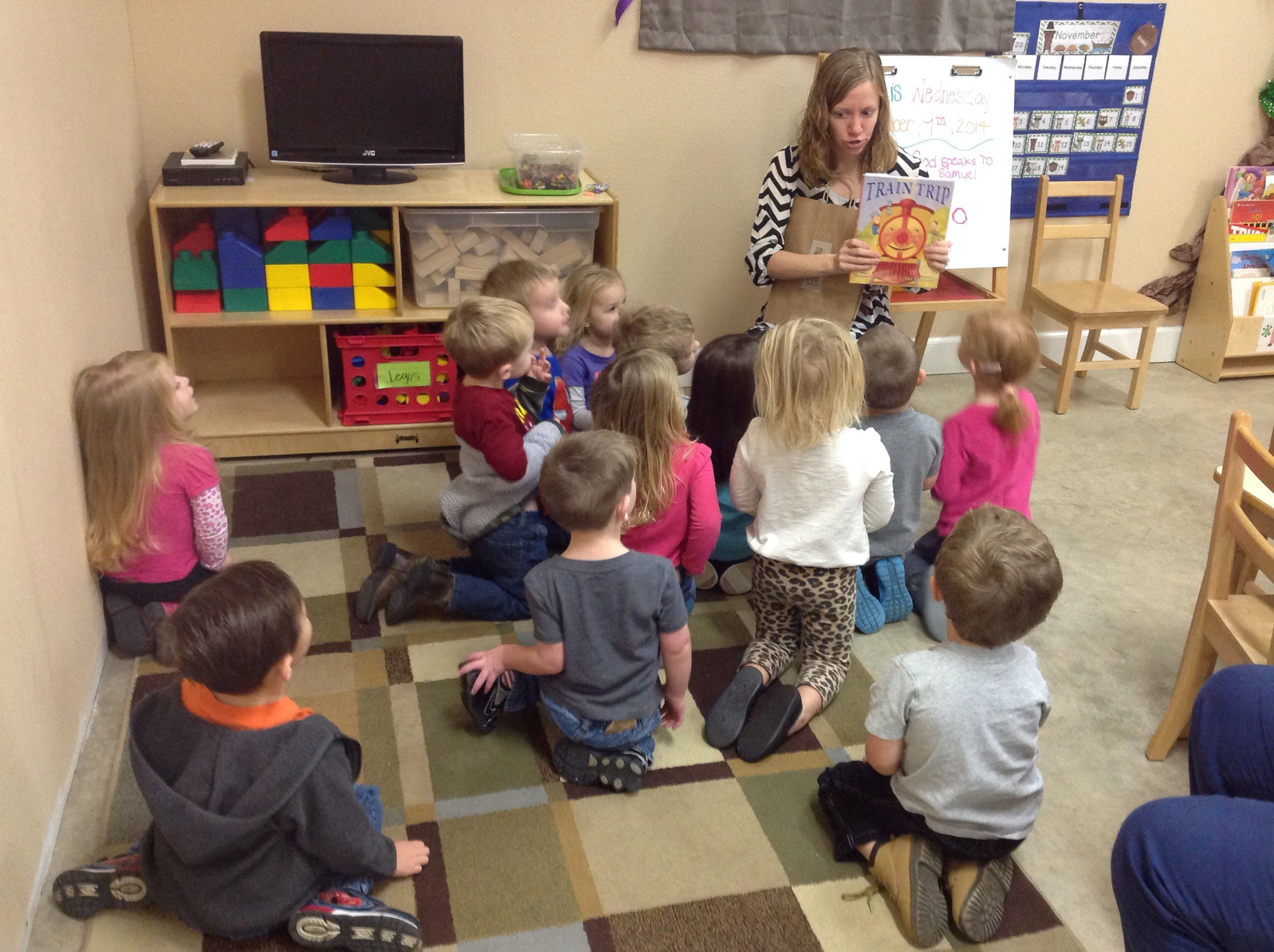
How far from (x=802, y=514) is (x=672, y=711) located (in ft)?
1.63

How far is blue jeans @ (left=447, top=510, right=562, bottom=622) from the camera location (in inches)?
101

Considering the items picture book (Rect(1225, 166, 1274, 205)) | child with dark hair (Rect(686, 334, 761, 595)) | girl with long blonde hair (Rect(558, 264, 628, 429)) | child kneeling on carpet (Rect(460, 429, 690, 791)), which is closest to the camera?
child kneeling on carpet (Rect(460, 429, 690, 791))

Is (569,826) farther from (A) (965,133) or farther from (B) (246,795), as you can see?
(A) (965,133)

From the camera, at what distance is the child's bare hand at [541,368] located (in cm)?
262

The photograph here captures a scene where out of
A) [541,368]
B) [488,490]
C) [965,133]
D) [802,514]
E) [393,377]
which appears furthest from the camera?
[965,133]

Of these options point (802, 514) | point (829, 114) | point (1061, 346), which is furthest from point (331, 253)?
point (1061, 346)

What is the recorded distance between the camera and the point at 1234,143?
426 centimetres

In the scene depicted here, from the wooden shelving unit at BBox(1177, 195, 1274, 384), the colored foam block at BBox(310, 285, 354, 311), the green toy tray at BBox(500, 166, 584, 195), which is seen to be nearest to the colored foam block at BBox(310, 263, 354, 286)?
the colored foam block at BBox(310, 285, 354, 311)

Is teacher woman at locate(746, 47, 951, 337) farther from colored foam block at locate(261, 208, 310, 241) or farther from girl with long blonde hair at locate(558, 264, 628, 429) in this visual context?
colored foam block at locate(261, 208, 310, 241)

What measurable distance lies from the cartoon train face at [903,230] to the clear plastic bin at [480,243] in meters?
0.88

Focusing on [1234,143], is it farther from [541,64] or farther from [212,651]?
[212,651]

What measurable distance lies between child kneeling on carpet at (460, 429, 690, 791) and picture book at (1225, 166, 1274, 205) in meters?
3.40

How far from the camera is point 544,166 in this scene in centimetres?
327

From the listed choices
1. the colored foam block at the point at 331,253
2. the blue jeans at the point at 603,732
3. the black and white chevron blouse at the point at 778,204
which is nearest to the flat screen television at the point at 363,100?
the colored foam block at the point at 331,253
